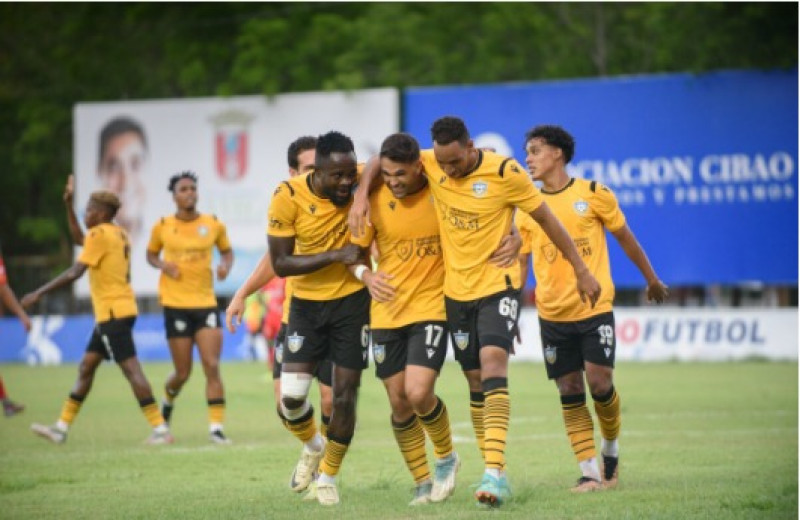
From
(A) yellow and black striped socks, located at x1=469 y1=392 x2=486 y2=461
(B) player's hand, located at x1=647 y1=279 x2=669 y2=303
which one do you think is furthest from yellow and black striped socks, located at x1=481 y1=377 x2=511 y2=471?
(B) player's hand, located at x1=647 y1=279 x2=669 y2=303

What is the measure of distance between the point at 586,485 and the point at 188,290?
21.1 ft

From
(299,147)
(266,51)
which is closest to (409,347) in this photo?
(299,147)

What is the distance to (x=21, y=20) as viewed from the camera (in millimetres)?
47781

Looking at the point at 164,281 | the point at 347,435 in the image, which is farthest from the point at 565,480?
the point at 164,281

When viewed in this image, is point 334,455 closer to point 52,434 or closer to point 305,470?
point 305,470

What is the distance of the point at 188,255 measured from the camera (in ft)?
52.9

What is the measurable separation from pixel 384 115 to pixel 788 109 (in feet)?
27.5

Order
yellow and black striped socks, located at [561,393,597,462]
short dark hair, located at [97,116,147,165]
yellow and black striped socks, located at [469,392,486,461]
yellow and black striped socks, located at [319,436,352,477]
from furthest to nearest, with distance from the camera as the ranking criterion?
short dark hair, located at [97,116,147,165] → yellow and black striped socks, located at [469,392,486,461] → yellow and black striped socks, located at [561,393,597,462] → yellow and black striped socks, located at [319,436,352,477]

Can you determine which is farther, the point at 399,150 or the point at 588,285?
the point at 588,285

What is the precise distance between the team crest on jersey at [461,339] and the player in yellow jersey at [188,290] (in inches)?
226

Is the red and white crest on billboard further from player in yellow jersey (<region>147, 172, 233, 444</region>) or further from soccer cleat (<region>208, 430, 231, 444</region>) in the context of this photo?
soccer cleat (<region>208, 430, 231, 444</region>)

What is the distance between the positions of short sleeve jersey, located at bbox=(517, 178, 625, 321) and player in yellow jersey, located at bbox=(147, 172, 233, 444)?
5.49 m

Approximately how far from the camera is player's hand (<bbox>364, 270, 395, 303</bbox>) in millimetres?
9906

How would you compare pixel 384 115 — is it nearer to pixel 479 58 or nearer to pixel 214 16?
pixel 479 58
